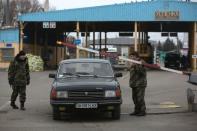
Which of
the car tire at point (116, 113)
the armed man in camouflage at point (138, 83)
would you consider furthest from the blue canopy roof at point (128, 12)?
the car tire at point (116, 113)

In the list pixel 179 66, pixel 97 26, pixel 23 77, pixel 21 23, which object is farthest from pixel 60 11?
pixel 23 77

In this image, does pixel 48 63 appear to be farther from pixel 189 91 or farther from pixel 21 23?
pixel 189 91

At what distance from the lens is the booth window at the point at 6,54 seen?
55562 millimetres

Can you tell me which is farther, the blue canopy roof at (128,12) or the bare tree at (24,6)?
the bare tree at (24,6)

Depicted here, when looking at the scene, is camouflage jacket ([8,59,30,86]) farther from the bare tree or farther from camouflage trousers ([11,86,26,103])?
the bare tree

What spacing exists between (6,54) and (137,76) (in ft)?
131

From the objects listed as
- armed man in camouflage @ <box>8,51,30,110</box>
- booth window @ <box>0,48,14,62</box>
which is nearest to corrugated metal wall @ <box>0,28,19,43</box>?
booth window @ <box>0,48,14,62</box>

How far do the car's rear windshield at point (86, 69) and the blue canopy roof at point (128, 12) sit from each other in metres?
36.0

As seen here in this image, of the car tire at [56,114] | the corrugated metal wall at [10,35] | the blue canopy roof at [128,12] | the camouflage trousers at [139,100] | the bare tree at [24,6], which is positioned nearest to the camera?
the car tire at [56,114]

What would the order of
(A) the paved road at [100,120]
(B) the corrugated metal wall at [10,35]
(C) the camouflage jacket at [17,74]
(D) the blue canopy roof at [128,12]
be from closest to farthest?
(A) the paved road at [100,120] → (C) the camouflage jacket at [17,74] → (D) the blue canopy roof at [128,12] → (B) the corrugated metal wall at [10,35]

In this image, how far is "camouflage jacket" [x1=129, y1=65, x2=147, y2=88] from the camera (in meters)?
17.0

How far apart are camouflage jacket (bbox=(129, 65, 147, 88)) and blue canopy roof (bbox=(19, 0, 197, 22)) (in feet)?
117

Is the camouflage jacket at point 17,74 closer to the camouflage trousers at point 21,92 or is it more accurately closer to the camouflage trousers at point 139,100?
the camouflage trousers at point 21,92

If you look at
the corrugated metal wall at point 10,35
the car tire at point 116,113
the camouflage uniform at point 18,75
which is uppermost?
the corrugated metal wall at point 10,35
